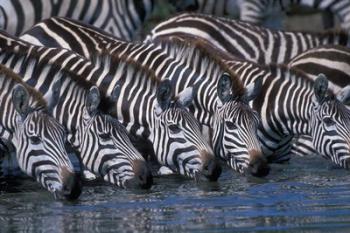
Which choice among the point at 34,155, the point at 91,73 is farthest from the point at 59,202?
the point at 91,73

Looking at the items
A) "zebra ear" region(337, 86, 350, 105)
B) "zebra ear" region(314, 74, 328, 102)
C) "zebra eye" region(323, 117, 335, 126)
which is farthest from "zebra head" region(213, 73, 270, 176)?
"zebra ear" region(337, 86, 350, 105)

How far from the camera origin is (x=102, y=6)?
19234 millimetres

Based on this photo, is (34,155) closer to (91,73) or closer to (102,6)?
(91,73)

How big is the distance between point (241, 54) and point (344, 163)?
3784 millimetres

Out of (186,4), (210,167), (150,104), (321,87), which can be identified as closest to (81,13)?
(186,4)

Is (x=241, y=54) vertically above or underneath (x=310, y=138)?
above

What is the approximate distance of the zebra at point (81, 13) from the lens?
62.7 feet

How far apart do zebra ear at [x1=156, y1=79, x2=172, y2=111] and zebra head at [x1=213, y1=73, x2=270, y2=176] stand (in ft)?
2.64

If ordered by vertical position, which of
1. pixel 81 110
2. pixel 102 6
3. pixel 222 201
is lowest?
pixel 222 201

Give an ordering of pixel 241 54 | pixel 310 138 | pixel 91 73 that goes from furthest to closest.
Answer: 1. pixel 241 54
2. pixel 310 138
3. pixel 91 73

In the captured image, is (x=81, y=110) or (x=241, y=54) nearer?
(x=81, y=110)

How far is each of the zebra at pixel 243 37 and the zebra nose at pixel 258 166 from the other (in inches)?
158

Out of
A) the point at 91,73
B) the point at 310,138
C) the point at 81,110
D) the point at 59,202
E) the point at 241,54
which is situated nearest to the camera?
the point at 59,202

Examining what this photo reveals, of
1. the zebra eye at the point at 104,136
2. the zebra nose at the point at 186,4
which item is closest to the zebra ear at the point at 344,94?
the zebra eye at the point at 104,136
